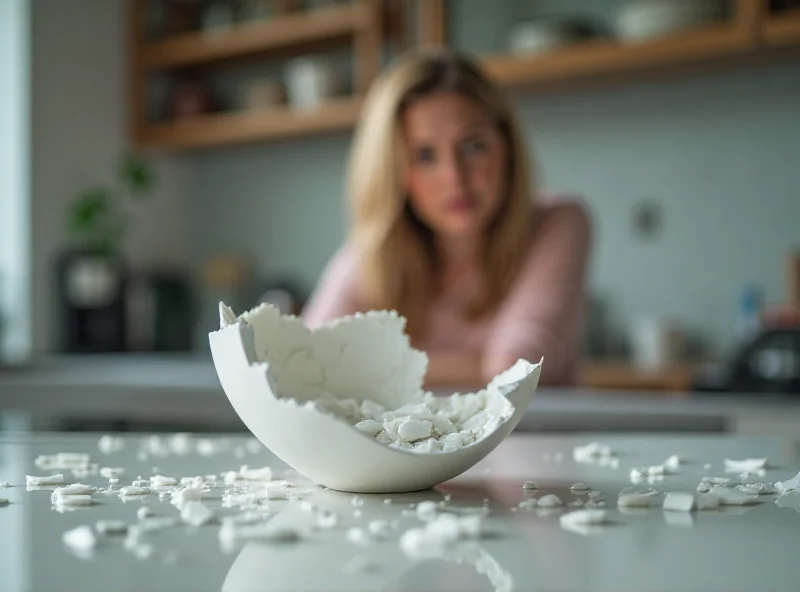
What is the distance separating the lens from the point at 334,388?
0.71m

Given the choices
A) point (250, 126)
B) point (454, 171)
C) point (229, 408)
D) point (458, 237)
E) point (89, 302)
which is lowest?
point (89, 302)

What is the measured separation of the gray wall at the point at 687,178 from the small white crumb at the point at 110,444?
2467 mm

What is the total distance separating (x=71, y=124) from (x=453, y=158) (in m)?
2.35

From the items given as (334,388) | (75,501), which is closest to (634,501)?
(334,388)

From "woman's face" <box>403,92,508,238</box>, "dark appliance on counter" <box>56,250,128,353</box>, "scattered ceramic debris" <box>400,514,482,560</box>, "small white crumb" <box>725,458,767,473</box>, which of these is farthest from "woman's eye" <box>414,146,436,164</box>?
"dark appliance on counter" <box>56,250,128,353</box>

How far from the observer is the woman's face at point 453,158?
5.80ft

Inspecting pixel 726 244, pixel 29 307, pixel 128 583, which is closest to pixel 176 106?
pixel 29 307

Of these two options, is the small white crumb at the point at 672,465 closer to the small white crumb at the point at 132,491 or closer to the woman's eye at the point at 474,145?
the small white crumb at the point at 132,491

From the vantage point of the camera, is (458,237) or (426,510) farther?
(458,237)

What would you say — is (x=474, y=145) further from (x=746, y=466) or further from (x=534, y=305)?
(x=746, y=466)

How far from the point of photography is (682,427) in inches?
44.1

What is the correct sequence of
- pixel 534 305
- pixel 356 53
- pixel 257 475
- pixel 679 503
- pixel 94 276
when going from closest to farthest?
pixel 679 503, pixel 257 475, pixel 534 305, pixel 94 276, pixel 356 53

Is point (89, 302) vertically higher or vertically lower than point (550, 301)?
lower

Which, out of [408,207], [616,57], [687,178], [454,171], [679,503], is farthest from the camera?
[687,178]
